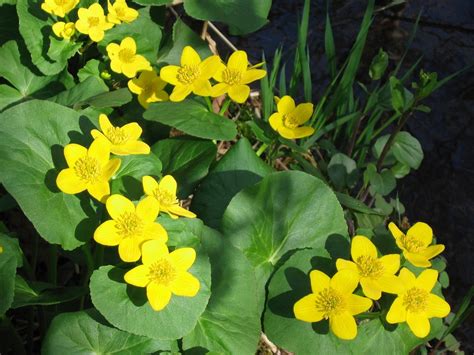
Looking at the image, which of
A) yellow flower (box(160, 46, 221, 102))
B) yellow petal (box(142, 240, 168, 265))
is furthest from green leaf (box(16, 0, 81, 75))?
yellow petal (box(142, 240, 168, 265))

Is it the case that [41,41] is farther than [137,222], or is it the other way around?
[41,41]

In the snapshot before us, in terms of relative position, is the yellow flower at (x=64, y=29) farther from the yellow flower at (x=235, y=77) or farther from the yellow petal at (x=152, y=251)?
the yellow petal at (x=152, y=251)

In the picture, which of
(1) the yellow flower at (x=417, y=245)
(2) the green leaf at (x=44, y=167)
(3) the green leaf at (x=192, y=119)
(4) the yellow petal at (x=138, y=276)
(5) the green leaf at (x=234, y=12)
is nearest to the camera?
(4) the yellow petal at (x=138, y=276)

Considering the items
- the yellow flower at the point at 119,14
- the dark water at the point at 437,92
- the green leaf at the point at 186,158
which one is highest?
the yellow flower at the point at 119,14

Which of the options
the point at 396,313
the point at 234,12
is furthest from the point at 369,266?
the point at 234,12

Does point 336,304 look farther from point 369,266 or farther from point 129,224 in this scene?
point 129,224

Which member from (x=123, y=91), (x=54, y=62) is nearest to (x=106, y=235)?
(x=123, y=91)

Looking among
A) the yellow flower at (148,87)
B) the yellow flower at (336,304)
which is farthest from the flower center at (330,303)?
the yellow flower at (148,87)
